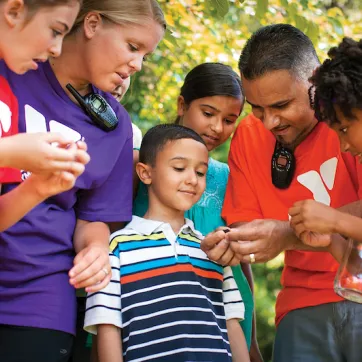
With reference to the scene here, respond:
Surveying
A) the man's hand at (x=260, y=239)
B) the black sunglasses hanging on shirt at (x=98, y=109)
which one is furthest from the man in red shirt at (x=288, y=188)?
the black sunglasses hanging on shirt at (x=98, y=109)

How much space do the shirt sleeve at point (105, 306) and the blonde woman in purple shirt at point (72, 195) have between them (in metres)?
0.13

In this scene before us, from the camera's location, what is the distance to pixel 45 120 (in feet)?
9.71

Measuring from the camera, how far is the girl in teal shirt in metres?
3.70

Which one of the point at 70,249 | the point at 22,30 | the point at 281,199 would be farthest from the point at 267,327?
the point at 22,30

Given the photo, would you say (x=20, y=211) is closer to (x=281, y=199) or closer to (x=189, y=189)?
(x=189, y=189)

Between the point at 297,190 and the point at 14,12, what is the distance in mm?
1543

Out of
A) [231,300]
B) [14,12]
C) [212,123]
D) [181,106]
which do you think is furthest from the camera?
[181,106]

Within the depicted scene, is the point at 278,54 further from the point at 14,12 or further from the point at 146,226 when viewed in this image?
the point at 14,12

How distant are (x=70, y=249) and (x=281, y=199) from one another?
106cm

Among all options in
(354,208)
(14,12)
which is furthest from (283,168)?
(14,12)

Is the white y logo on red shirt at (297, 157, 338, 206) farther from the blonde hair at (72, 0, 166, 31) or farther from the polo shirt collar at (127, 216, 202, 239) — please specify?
the blonde hair at (72, 0, 166, 31)

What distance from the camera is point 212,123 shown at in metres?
3.84

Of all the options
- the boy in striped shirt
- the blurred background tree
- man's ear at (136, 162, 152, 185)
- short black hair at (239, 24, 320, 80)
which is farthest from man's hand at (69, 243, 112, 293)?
the blurred background tree

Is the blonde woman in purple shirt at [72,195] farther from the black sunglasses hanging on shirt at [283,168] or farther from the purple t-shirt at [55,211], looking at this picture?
the black sunglasses hanging on shirt at [283,168]
